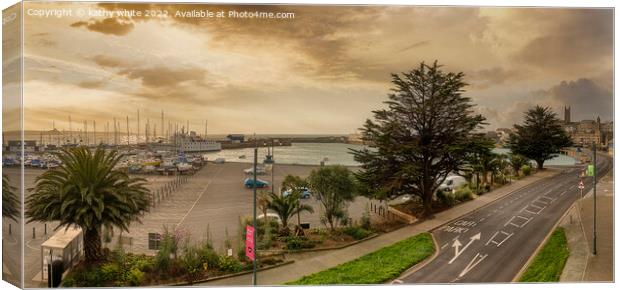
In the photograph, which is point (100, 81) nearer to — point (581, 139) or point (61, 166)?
point (61, 166)

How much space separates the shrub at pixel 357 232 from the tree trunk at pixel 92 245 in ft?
28.5

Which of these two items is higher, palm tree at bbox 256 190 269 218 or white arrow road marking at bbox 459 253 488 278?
palm tree at bbox 256 190 269 218

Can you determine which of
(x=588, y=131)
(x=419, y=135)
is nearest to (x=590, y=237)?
(x=588, y=131)

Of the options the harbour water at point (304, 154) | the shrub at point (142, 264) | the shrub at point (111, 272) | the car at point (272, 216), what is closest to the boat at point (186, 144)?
the harbour water at point (304, 154)

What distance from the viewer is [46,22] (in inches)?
534

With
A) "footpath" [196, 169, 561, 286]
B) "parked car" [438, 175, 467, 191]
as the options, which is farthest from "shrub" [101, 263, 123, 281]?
"parked car" [438, 175, 467, 191]

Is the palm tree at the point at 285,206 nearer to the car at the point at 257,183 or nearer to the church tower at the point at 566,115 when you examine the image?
the car at the point at 257,183

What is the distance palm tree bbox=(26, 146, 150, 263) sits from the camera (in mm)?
13594

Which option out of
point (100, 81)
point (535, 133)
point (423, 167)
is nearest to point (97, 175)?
point (100, 81)

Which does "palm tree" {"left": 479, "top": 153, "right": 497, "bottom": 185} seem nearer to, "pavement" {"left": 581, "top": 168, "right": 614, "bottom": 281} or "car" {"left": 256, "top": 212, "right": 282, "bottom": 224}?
"pavement" {"left": 581, "top": 168, "right": 614, "bottom": 281}

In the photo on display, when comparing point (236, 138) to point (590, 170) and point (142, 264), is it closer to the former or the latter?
point (142, 264)

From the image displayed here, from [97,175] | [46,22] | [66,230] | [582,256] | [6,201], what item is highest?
[46,22]

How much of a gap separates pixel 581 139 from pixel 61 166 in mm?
18276

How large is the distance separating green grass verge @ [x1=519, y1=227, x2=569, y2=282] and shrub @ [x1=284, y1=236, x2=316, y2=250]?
7.41 m
